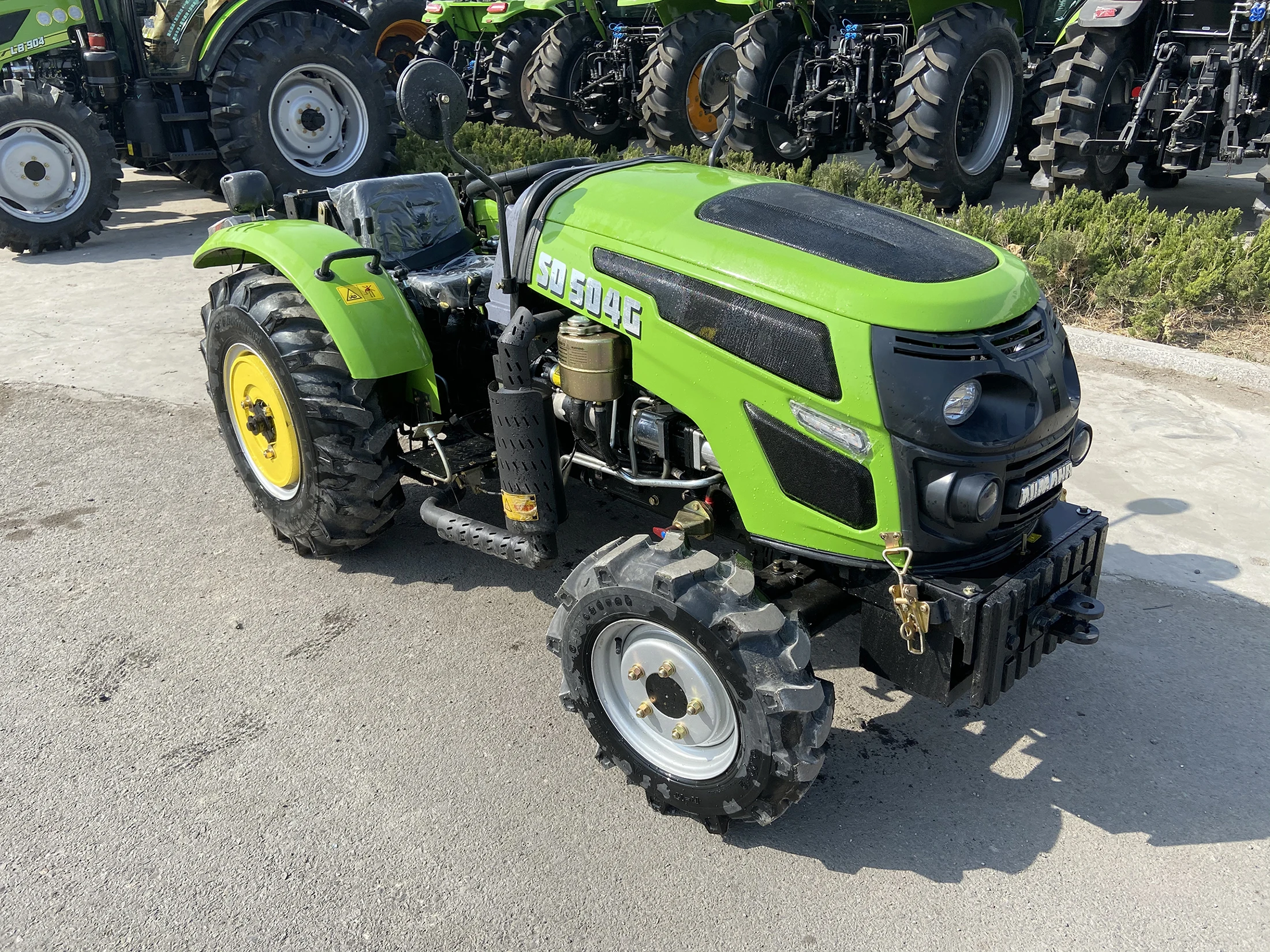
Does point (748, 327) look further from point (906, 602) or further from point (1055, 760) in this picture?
point (1055, 760)

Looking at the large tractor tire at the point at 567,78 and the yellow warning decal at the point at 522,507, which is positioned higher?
the large tractor tire at the point at 567,78

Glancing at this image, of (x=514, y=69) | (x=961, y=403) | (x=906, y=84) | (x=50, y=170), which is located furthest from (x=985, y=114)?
(x=50, y=170)

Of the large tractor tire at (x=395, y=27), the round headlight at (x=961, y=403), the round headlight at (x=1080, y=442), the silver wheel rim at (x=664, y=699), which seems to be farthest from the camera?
the large tractor tire at (x=395, y=27)

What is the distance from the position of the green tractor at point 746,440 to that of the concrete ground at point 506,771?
1.05 ft

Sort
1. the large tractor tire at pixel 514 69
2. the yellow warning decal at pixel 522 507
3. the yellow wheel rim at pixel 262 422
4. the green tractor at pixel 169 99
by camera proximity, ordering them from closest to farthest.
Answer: the yellow warning decal at pixel 522 507 → the yellow wheel rim at pixel 262 422 → the green tractor at pixel 169 99 → the large tractor tire at pixel 514 69

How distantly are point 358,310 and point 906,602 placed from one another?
7.06ft

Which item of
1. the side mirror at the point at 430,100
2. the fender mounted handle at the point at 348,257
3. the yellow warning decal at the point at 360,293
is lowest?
the yellow warning decal at the point at 360,293

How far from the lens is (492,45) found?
500 inches

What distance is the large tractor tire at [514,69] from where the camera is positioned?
40.1 feet

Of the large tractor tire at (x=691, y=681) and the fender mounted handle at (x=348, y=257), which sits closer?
the large tractor tire at (x=691, y=681)

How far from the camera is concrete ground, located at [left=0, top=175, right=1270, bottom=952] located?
2486mm

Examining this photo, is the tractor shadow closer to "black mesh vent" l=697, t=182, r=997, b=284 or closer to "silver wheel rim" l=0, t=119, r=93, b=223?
Result: "black mesh vent" l=697, t=182, r=997, b=284

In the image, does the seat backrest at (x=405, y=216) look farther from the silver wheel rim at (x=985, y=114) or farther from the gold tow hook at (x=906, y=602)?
the silver wheel rim at (x=985, y=114)

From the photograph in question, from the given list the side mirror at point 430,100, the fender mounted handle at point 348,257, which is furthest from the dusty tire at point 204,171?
the side mirror at point 430,100
